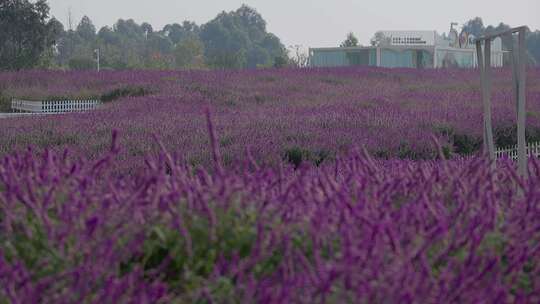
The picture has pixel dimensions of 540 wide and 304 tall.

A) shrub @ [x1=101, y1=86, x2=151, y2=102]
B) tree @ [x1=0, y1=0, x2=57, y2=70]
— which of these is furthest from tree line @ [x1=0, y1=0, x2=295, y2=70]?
shrub @ [x1=101, y1=86, x2=151, y2=102]

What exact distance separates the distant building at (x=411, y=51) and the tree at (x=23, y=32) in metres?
32.2

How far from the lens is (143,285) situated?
2.57 meters

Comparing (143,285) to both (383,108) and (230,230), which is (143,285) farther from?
(383,108)

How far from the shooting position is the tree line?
138 ft

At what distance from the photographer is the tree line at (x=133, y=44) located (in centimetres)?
4197

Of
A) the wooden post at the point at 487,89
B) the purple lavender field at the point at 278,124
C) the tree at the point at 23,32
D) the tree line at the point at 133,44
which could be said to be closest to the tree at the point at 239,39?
the tree line at the point at 133,44

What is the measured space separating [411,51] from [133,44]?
45.7 meters

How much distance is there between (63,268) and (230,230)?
1.68 ft

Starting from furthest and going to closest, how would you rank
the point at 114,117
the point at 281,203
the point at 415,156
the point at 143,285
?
the point at 114,117
the point at 415,156
the point at 281,203
the point at 143,285

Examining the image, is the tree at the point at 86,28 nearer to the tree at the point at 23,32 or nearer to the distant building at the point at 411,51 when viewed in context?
the distant building at the point at 411,51

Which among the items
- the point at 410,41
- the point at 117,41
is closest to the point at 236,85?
the point at 410,41

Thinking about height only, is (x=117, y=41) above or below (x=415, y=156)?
above

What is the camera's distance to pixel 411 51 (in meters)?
76.2

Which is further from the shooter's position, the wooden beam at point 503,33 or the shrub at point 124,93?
the shrub at point 124,93
